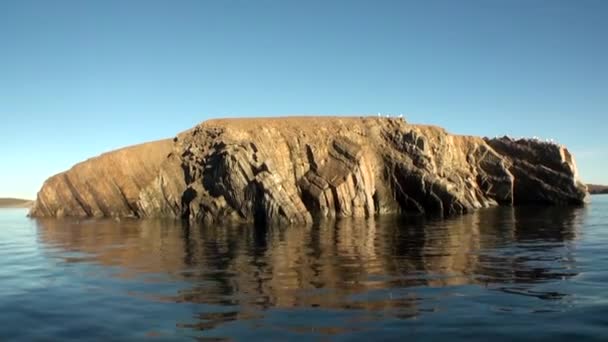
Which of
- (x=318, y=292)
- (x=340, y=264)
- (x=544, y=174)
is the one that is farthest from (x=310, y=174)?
(x=318, y=292)

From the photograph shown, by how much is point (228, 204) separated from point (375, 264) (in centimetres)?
5002

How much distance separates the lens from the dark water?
532 inches

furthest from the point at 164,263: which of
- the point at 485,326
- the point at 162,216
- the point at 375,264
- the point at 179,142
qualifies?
the point at 179,142

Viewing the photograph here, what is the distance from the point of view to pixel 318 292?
18453 mm

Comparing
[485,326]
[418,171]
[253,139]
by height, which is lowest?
[485,326]

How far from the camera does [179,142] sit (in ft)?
314

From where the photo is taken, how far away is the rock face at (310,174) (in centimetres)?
7344

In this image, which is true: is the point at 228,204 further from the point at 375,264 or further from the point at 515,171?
the point at 515,171

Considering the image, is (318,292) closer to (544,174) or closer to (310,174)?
(310,174)

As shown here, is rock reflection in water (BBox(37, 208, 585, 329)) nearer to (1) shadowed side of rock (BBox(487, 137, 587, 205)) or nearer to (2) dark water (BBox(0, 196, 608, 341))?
(2) dark water (BBox(0, 196, 608, 341))

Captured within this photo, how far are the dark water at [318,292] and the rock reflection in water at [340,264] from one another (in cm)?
9

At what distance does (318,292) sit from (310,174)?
209 ft

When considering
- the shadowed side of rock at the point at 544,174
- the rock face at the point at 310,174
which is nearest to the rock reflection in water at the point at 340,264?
the rock face at the point at 310,174

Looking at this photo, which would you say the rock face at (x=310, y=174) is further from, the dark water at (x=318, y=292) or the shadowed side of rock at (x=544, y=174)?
the dark water at (x=318, y=292)
